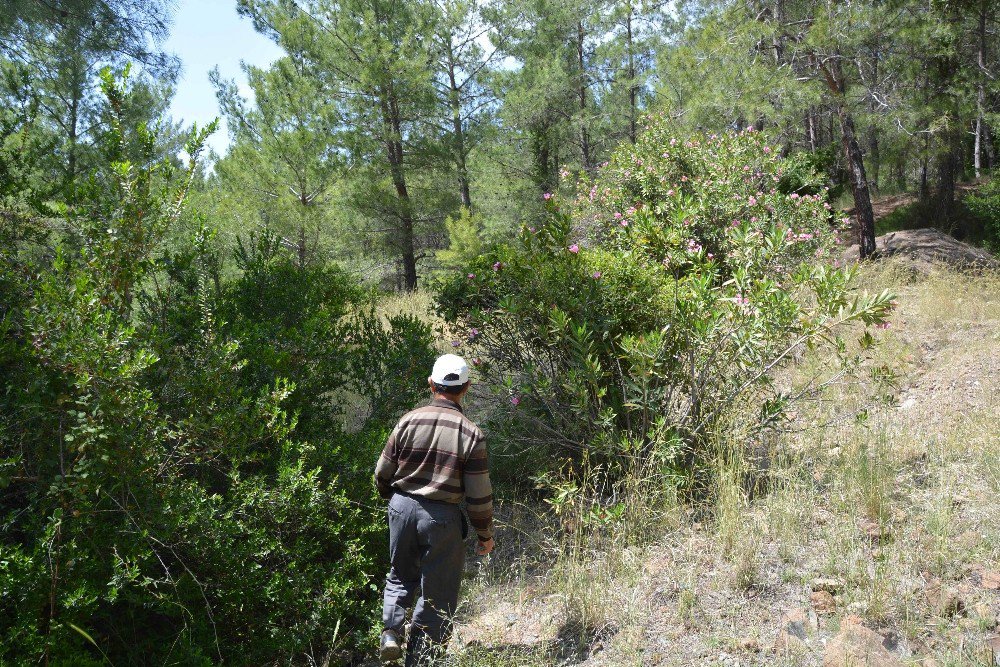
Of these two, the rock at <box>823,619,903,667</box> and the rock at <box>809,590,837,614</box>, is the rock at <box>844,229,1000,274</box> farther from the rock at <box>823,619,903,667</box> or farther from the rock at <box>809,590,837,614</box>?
the rock at <box>823,619,903,667</box>

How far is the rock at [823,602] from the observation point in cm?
293

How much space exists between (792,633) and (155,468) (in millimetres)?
3085

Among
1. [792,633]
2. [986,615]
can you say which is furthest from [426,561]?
[986,615]

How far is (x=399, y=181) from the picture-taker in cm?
1438

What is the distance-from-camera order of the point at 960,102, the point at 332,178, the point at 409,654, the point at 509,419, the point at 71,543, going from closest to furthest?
1. the point at 71,543
2. the point at 409,654
3. the point at 509,419
4. the point at 960,102
5. the point at 332,178

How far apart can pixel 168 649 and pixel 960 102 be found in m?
12.3

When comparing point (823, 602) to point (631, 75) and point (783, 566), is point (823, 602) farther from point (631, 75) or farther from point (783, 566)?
point (631, 75)

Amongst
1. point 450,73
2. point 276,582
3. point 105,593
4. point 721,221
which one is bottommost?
point 276,582

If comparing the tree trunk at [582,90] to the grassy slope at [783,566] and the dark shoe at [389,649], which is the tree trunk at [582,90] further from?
the dark shoe at [389,649]

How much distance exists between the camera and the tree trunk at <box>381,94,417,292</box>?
13328 millimetres

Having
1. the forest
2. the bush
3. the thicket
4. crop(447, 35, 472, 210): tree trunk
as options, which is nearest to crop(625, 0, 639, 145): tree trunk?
crop(447, 35, 472, 210): tree trunk

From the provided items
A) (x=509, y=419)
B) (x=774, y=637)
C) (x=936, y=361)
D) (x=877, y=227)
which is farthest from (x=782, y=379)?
(x=877, y=227)

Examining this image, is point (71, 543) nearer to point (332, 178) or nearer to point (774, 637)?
point (774, 637)

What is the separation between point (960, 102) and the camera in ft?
32.8
